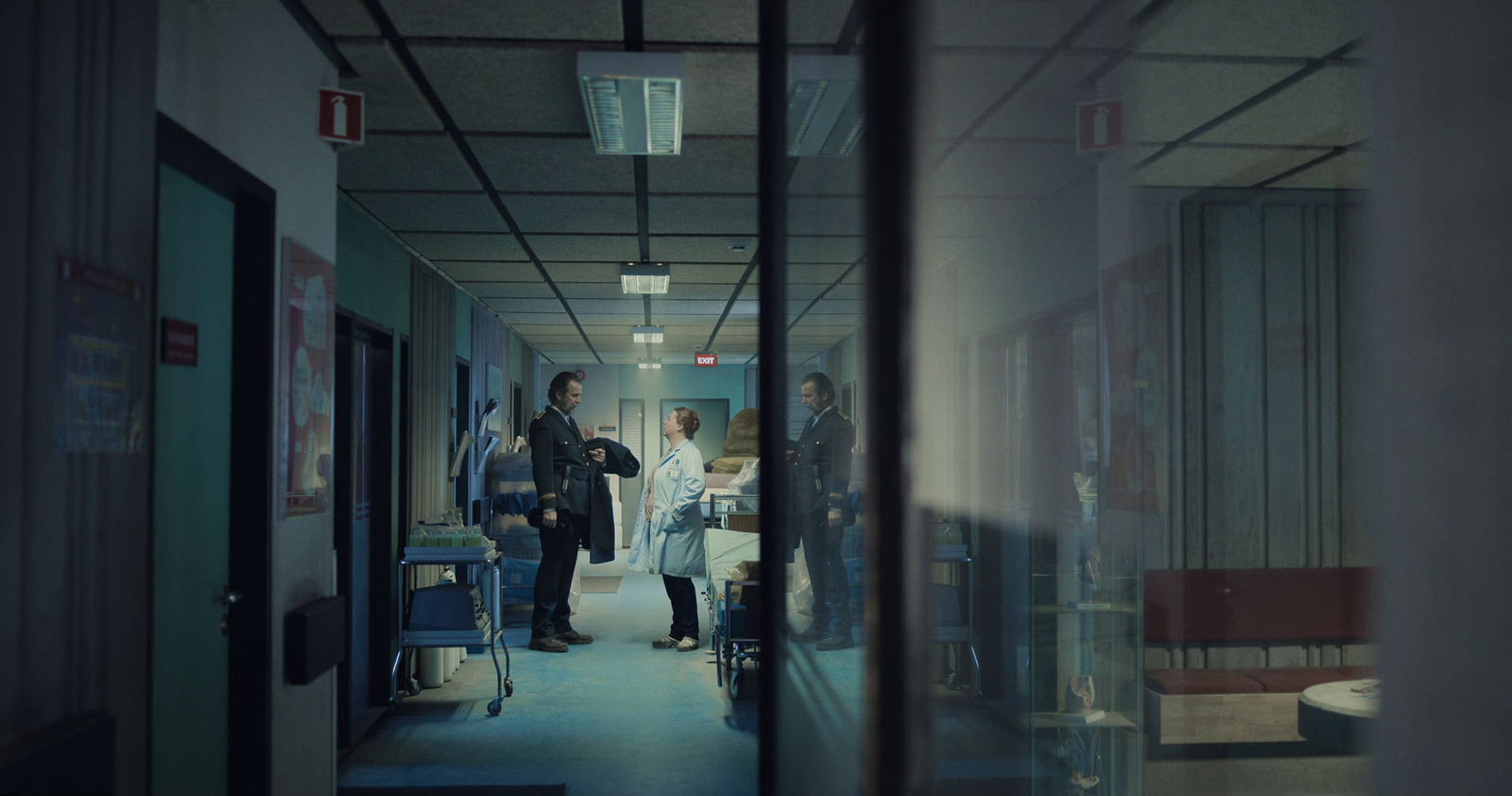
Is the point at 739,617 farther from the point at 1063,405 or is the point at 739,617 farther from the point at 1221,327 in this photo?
the point at 1221,327

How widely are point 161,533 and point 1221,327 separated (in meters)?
4.54

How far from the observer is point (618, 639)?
6328 millimetres

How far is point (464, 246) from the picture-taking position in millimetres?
5586

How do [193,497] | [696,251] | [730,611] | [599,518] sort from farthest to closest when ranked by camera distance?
[599,518], [696,251], [730,611], [193,497]

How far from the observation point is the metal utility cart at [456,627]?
4.63 m

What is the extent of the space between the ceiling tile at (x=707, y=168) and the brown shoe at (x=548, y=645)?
3.01 meters

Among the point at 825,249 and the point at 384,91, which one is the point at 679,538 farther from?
the point at 825,249

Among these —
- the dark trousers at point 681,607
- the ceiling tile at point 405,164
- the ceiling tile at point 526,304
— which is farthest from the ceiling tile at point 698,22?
the ceiling tile at point 526,304

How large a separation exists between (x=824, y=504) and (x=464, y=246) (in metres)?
4.66

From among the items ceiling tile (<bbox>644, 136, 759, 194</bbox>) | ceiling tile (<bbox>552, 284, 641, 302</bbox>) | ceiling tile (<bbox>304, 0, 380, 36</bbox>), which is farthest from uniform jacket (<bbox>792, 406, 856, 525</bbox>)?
ceiling tile (<bbox>552, 284, 641, 302</bbox>)

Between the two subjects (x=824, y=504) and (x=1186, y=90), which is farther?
(x=1186, y=90)

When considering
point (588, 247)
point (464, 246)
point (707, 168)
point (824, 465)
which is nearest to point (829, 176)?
point (824, 465)

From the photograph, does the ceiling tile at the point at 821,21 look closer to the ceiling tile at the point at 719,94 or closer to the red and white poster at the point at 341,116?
the ceiling tile at the point at 719,94

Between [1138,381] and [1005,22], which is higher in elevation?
[1005,22]
